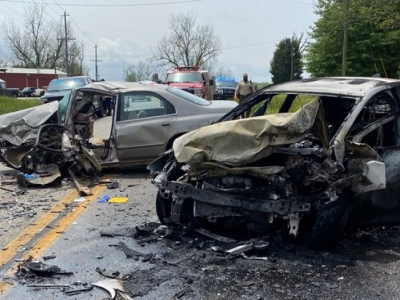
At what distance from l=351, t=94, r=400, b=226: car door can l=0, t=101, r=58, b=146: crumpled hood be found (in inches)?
229

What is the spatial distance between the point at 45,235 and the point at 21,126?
3.91 metres

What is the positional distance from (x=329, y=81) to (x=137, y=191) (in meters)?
3.44

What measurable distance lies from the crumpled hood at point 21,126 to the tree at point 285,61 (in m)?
54.8

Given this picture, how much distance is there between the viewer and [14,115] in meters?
9.09

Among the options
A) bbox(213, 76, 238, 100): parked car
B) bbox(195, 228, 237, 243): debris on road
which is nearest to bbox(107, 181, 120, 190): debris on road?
bbox(195, 228, 237, 243): debris on road

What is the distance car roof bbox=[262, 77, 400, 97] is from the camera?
17.5 feet

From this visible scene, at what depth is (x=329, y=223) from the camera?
4609mm

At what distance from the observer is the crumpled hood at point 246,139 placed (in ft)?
15.4

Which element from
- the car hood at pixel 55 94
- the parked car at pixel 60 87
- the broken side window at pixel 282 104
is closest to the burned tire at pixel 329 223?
the broken side window at pixel 282 104

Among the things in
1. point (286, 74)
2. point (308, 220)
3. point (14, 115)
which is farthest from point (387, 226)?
point (286, 74)

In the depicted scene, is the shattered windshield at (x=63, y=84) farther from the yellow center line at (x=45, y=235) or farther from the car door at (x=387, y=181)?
the car door at (x=387, y=181)

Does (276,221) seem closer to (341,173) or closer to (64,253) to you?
(341,173)

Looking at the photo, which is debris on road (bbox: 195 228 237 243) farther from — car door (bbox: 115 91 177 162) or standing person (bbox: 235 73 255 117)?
standing person (bbox: 235 73 255 117)

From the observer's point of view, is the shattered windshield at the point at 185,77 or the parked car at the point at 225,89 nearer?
the shattered windshield at the point at 185,77
